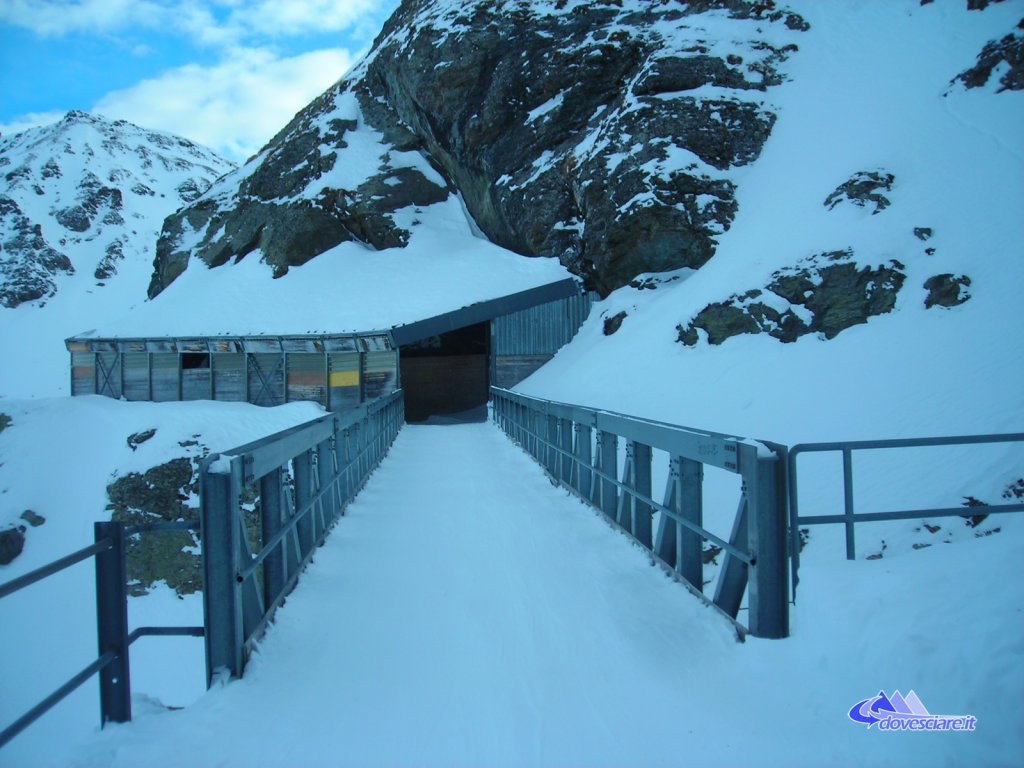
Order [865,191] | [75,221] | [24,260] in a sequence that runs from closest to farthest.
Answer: [865,191] < [24,260] < [75,221]

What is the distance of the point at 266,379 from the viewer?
25.3 meters

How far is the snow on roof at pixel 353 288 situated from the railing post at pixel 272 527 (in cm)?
2140

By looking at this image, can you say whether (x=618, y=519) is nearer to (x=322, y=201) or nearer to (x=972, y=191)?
(x=972, y=191)

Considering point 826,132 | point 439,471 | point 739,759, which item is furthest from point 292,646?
point 826,132

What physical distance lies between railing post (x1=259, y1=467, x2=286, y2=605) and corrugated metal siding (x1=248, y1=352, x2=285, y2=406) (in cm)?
2173

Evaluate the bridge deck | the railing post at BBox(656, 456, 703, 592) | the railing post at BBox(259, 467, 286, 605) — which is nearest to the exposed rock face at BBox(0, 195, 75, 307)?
the bridge deck

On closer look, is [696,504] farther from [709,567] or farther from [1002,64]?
[1002,64]

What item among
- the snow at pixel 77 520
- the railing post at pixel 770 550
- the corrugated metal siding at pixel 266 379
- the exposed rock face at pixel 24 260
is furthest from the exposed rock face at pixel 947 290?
the exposed rock face at pixel 24 260

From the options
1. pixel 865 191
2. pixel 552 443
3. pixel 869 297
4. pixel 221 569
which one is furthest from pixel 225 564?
pixel 865 191

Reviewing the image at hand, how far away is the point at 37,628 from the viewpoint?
15.6 m

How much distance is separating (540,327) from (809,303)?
12652mm

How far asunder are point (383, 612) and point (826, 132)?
23.9 metres

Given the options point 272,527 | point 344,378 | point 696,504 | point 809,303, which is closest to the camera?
point 272,527

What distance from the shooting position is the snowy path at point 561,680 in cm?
270
